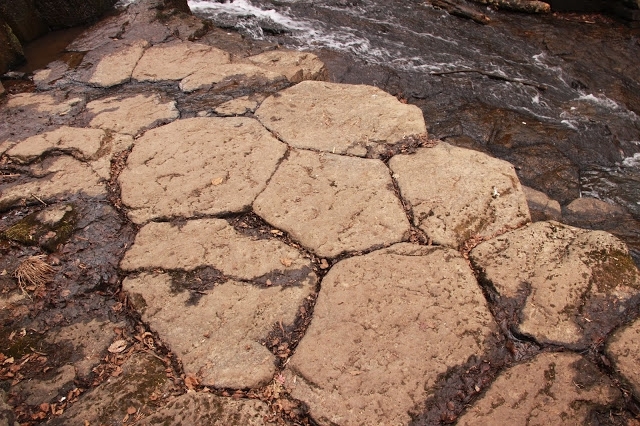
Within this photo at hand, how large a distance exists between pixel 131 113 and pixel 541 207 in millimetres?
2524

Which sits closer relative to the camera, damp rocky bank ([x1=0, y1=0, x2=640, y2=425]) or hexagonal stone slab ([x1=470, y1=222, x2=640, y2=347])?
damp rocky bank ([x1=0, y1=0, x2=640, y2=425])

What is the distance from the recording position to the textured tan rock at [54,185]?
92.9 inches

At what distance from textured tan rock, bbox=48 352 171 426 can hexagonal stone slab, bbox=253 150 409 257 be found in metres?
0.80

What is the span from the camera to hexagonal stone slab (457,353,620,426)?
1533 mm

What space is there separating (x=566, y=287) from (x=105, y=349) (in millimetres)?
1824

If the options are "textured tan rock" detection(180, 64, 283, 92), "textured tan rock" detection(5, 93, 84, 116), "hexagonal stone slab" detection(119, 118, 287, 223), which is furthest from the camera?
"textured tan rock" detection(180, 64, 283, 92)

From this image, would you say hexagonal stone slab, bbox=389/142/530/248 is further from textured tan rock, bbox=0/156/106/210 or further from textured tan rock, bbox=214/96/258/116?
textured tan rock, bbox=0/156/106/210

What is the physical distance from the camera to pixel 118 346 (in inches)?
69.5

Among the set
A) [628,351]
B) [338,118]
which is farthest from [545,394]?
[338,118]

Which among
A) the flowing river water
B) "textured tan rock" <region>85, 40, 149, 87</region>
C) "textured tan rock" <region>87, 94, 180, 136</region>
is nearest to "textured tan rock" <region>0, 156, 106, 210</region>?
"textured tan rock" <region>87, 94, 180, 136</region>

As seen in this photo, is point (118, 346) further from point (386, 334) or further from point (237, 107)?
point (237, 107)

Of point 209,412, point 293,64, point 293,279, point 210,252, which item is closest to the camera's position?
point 209,412

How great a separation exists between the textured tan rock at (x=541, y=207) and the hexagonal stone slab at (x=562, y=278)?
38 centimetres

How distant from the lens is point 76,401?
5.27ft
